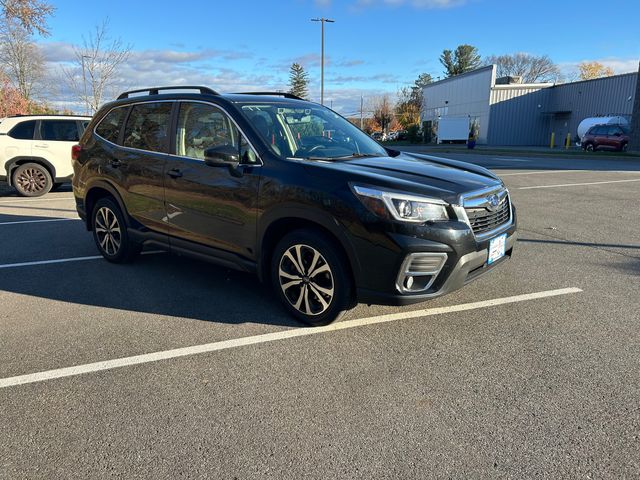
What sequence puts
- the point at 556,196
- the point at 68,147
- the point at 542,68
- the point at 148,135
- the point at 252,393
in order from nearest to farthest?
1. the point at 252,393
2. the point at 148,135
3. the point at 556,196
4. the point at 68,147
5. the point at 542,68

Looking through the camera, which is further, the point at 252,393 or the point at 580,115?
the point at 580,115

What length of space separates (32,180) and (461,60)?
82.6 m

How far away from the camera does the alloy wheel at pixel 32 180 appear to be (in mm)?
11430

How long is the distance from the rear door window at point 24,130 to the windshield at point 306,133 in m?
9.23

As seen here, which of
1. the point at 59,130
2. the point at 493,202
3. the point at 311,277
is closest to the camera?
the point at 311,277

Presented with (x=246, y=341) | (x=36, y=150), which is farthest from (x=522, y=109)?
(x=246, y=341)

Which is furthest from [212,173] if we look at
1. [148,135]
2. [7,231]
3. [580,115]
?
[580,115]

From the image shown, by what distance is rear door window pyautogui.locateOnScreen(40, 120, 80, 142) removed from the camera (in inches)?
454

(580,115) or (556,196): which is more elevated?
(580,115)

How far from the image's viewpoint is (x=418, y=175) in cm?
378

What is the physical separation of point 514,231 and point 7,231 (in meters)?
7.55

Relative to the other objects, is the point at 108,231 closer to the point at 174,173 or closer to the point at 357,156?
the point at 174,173

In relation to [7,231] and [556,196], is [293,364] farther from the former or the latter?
[556,196]

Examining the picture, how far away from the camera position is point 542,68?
86.9 metres
